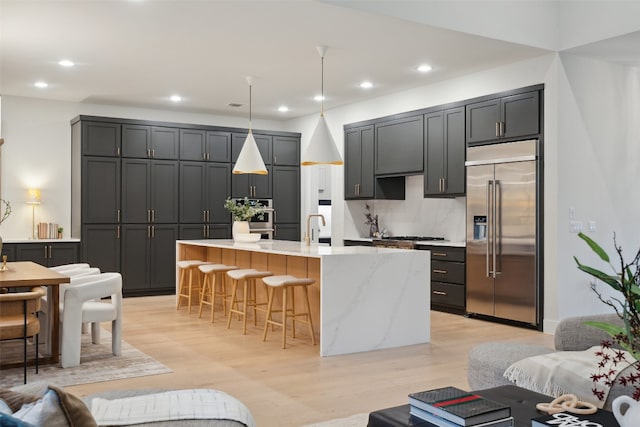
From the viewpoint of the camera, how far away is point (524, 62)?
21.0ft

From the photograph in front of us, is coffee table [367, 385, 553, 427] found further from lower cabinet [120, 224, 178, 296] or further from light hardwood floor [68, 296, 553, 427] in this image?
lower cabinet [120, 224, 178, 296]

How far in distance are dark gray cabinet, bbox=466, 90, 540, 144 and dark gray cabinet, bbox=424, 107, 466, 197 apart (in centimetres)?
16

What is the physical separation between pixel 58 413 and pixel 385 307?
4.05 m

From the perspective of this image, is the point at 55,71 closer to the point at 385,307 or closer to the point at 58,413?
the point at 385,307

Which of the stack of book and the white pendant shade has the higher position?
the white pendant shade

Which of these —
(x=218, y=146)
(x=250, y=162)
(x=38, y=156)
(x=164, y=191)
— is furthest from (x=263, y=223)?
(x=38, y=156)

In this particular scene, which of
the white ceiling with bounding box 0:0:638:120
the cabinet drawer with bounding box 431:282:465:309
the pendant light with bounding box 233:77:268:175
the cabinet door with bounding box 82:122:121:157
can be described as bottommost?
the cabinet drawer with bounding box 431:282:465:309

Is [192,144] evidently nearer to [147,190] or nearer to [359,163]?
[147,190]

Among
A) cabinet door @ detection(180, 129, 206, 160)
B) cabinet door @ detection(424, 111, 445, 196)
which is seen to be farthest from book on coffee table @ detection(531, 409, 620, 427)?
cabinet door @ detection(180, 129, 206, 160)

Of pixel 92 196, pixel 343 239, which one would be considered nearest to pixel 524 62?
pixel 343 239

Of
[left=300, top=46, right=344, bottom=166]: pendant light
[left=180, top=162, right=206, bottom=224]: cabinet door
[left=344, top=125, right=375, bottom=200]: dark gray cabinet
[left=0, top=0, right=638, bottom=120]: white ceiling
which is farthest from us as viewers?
[left=180, top=162, right=206, bottom=224]: cabinet door

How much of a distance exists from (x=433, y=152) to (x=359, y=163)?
58.3 inches

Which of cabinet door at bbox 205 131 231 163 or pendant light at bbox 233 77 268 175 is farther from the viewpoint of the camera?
cabinet door at bbox 205 131 231 163

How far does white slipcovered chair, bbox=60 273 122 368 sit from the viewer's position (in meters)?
4.57
